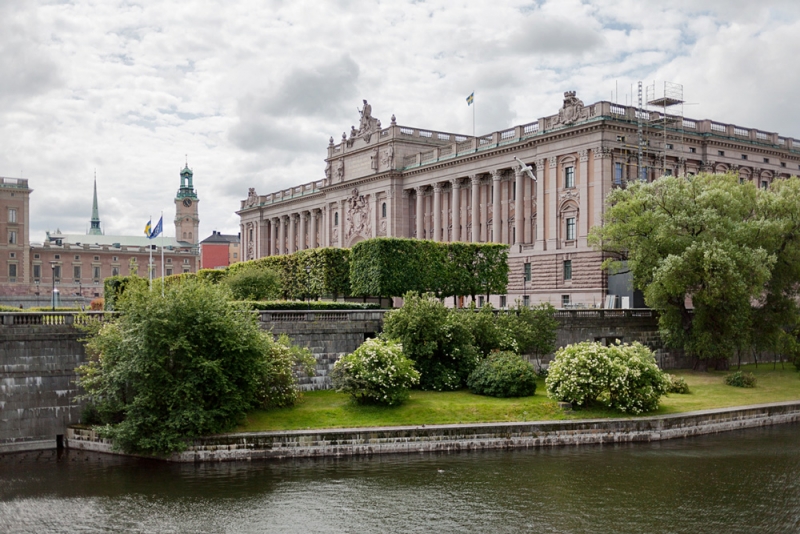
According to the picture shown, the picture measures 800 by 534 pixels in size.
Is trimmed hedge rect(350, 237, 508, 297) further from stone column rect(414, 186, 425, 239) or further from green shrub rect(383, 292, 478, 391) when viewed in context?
stone column rect(414, 186, 425, 239)

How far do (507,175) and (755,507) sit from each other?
189 feet

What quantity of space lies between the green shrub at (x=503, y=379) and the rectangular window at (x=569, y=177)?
3411 centimetres

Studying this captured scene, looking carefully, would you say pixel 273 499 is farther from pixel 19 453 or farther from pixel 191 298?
pixel 19 453

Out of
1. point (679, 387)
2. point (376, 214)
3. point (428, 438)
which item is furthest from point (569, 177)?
point (428, 438)

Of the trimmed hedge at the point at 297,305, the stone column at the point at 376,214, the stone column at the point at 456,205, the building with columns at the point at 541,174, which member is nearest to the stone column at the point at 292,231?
the building with columns at the point at 541,174

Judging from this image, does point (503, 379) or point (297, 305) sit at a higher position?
point (297, 305)

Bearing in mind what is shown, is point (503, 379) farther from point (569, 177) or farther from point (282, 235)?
point (282, 235)

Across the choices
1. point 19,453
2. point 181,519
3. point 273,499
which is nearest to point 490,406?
point 273,499

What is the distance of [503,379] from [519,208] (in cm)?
3996

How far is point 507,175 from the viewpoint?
262 ft

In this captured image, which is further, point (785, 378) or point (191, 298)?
point (785, 378)

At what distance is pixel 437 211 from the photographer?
88.9 m

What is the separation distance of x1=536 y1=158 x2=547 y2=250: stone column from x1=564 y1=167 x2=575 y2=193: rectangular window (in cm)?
237

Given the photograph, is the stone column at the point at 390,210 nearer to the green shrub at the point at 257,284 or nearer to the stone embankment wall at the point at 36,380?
the green shrub at the point at 257,284
